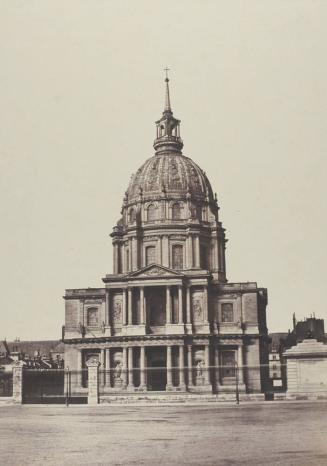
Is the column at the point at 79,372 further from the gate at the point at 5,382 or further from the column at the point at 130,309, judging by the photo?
the gate at the point at 5,382

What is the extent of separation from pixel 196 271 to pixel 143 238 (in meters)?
8.52

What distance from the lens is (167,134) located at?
76.4 metres

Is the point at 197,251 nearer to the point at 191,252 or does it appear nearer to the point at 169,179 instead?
the point at 191,252

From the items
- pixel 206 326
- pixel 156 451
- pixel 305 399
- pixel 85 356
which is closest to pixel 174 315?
pixel 206 326

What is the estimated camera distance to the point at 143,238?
230ft

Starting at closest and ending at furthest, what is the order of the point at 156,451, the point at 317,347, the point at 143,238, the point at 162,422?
the point at 156,451 → the point at 162,422 → the point at 317,347 → the point at 143,238

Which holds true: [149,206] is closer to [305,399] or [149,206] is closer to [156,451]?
[305,399]

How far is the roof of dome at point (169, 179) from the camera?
71312mm

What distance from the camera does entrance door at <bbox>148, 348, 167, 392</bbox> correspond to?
61656mm

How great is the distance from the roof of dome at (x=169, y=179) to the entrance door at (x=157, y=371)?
55.7 feet

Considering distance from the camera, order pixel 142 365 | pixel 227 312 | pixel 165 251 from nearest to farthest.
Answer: pixel 142 365 < pixel 227 312 < pixel 165 251

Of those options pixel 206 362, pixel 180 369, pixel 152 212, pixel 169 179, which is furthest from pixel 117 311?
pixel 169 179

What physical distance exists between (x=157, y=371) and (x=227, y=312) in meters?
8.20

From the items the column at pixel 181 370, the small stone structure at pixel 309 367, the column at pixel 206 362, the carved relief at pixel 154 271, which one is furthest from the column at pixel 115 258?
the small stone structure at pixel 309 367
